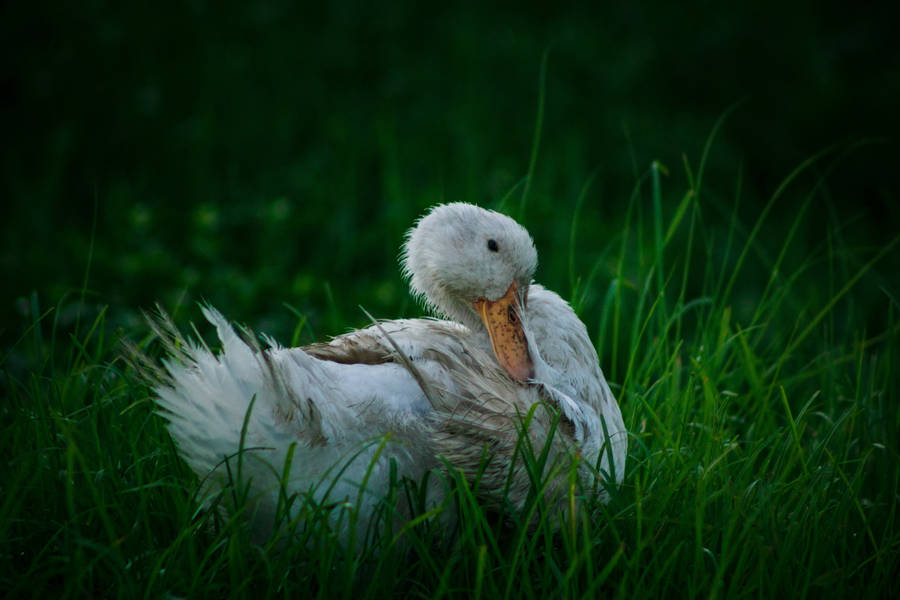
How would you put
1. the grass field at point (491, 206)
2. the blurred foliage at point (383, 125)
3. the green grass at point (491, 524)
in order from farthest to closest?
the blurred foliage at point (383, 125) → the grass field at point (491, 206) → the green grass at point (491, 524)

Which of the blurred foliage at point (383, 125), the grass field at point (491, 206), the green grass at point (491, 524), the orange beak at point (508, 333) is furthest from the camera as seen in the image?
the blurred foliage at point (383, 125)

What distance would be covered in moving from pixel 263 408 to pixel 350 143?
14.4 ft

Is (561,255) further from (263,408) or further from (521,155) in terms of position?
(263,408)

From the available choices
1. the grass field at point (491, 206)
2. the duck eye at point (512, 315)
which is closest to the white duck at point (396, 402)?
the duck eye at point (512, 315)

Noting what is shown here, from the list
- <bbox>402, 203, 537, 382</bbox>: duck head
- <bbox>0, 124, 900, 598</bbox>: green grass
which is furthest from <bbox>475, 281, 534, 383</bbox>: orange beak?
<bbox>0, 124, 900, 598</bbox>: green grass

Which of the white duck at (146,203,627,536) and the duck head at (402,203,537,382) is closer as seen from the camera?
the white duck at (146,203,627,536)

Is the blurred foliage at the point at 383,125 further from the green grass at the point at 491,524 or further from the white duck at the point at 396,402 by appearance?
the white duck at the point at 396,402

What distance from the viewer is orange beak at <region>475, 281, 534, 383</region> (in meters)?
2.43

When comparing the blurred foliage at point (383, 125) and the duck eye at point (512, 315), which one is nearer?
the duck eye at point (512, 315)

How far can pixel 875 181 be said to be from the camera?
6.84m

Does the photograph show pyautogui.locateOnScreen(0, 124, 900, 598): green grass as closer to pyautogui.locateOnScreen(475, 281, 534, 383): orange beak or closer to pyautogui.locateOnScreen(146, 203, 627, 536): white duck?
pyautogui.locateOnScreen(146, 203, 627, 536): white duck

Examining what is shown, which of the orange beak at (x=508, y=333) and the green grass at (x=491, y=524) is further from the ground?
the orange beak at (x=508, y=333)

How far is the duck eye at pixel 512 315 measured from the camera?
8.27ft

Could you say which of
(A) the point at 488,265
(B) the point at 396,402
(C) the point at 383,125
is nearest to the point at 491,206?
(A) the point at 488,265
